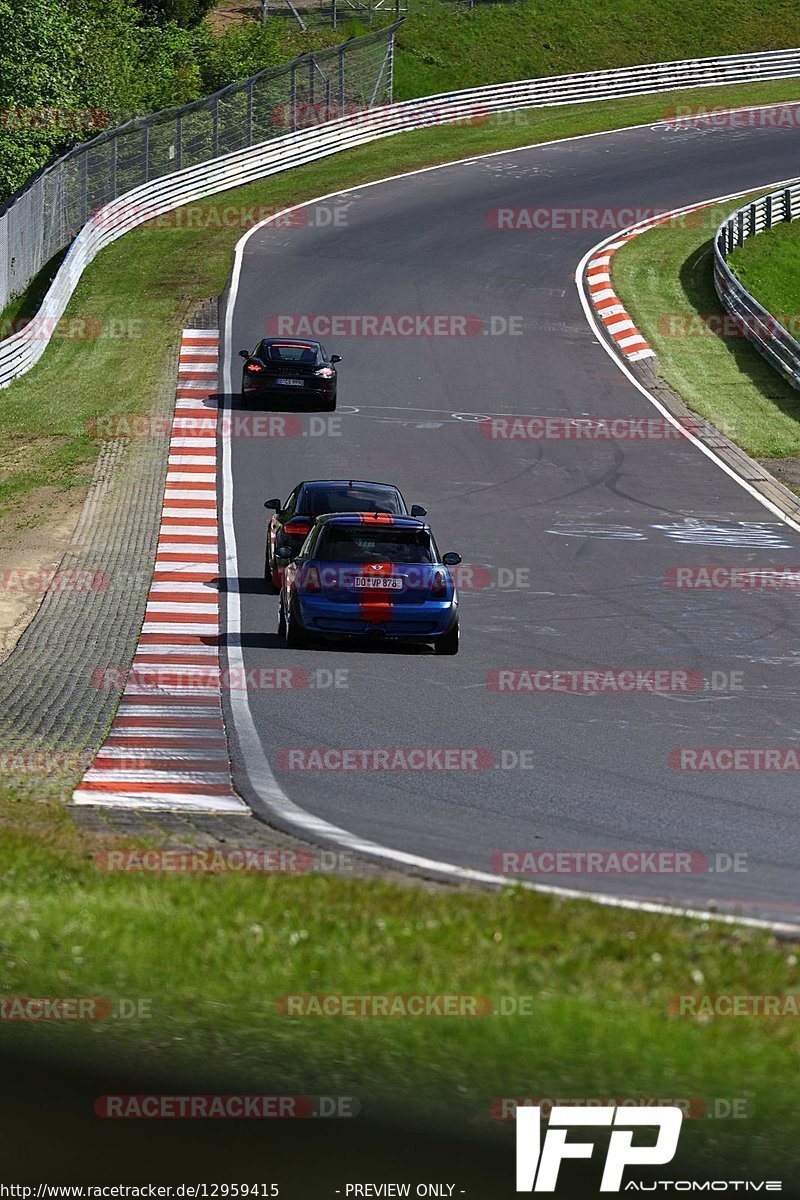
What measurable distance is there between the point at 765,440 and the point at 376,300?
13.0 metres

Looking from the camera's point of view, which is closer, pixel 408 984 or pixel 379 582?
pixel 408 984

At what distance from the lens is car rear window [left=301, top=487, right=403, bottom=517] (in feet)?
66.6

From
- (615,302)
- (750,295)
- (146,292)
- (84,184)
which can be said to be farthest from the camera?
(84,184)

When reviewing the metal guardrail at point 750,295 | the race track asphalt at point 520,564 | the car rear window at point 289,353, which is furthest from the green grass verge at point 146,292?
the metal guardrail at point 750,295

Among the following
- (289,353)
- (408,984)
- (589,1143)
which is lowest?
(589,1143)

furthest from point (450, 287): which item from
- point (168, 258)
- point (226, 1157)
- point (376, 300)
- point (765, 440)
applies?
point (226, 1157)

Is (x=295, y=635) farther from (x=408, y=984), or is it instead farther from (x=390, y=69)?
(x=390, y=69)

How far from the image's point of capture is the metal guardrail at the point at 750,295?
37.4 meters

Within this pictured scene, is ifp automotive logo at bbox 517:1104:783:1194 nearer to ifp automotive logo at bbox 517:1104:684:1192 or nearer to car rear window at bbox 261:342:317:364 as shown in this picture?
ifp automotive logo at bbox 517:1104:684:1192

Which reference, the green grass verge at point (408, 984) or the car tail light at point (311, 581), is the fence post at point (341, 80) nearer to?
the car tail light at point (311, 581)

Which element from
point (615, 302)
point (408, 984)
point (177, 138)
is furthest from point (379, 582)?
point (177, 138)

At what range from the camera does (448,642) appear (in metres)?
17.7

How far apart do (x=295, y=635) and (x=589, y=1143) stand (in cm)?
1216

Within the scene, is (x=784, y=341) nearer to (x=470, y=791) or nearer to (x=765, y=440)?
(x=765, y=440)
